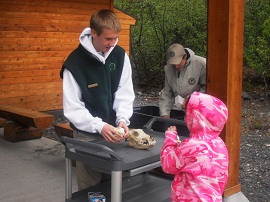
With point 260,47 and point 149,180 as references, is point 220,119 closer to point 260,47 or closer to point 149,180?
point 149,180

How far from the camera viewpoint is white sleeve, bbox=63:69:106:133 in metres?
2.77

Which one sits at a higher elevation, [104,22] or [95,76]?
[104,22]

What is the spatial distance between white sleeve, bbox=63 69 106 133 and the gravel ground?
8.49ft

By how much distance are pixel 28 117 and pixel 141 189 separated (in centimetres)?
345

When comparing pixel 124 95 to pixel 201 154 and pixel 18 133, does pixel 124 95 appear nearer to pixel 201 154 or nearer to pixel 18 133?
pixel 201 154

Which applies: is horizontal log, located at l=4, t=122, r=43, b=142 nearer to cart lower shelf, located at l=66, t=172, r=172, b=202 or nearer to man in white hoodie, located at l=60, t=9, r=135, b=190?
cart lower shelf, located at l=66, t=172, r=172, b=202

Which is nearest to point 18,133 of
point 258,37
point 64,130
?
point 64,130

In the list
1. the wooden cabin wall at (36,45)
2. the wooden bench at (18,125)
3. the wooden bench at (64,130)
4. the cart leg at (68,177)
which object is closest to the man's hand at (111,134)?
the cart leg at (68,177)

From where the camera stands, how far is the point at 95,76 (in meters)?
2.86

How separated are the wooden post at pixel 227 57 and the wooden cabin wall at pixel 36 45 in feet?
18.4

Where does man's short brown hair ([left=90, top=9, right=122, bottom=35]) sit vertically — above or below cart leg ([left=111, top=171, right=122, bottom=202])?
above

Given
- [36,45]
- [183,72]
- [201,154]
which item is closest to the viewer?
[201,154]

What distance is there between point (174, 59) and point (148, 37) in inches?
445

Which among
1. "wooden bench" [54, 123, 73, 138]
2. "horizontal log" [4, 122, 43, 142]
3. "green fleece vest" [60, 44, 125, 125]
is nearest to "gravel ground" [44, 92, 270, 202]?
"horizontal log" [4, 122, 43, 142]
